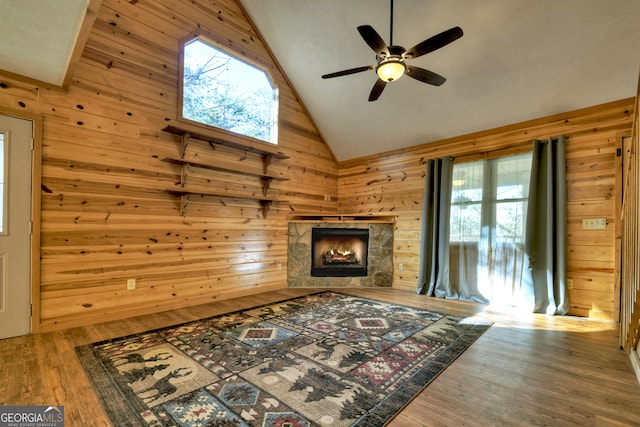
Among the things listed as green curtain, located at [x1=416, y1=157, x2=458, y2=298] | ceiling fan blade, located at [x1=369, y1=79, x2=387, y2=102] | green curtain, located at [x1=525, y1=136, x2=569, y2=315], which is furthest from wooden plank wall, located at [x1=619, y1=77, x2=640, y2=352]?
green curtain, located at [x1=416, y1=157, x2=458, y2=298]

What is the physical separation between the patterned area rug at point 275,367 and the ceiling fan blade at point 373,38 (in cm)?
256

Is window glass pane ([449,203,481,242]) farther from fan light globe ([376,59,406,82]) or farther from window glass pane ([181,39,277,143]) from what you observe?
window glass pane ([181,39,277,143])

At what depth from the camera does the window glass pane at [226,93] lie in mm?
3842

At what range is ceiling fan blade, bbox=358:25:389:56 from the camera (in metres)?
2.29

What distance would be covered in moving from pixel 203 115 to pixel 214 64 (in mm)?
820

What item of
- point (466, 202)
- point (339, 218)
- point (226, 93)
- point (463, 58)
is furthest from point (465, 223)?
point (226, 93)

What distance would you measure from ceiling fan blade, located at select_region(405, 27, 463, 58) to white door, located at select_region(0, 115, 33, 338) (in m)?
3.53

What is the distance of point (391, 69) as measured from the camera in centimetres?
257

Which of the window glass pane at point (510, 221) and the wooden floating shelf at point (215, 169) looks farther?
the window glass pane at point (510, 221)

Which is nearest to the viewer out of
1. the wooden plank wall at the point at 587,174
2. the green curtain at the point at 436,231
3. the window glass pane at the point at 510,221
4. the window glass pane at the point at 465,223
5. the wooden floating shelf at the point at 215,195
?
the wooden plank wall at the point at 587,174

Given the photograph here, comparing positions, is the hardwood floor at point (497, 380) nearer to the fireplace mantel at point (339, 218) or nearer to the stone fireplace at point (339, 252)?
the stone fireplace at point (339, 252)

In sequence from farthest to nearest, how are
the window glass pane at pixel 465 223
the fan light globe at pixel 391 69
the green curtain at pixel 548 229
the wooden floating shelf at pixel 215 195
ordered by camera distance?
the window glass pane at pixel 465 223 < the wooden floating shelf at pixel 215 195 < the green curtain at pixel 548 229 < the fan light globe at pixel 391 69

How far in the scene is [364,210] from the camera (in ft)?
18.5

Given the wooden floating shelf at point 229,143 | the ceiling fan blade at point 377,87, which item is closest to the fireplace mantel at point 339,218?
the wooden floating shelf at point 229,143
